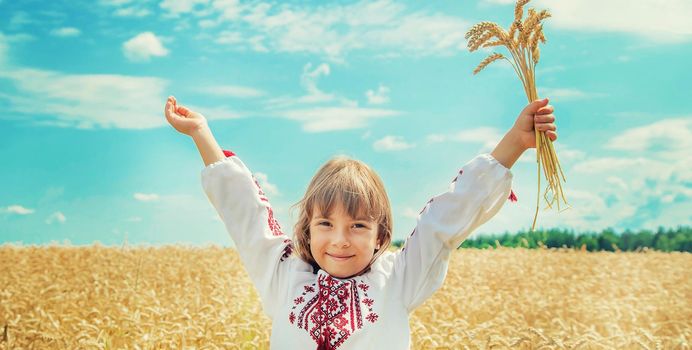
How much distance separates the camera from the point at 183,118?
325 centimetres

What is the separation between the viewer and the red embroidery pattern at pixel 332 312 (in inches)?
108

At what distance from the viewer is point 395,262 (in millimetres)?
2928

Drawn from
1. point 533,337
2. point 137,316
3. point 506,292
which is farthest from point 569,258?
point 137,316

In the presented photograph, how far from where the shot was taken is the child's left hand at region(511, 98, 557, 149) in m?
2.67

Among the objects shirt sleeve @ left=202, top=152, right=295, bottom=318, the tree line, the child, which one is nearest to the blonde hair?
the child

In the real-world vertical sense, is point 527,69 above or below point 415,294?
above

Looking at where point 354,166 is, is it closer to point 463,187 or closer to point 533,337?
point 463,187

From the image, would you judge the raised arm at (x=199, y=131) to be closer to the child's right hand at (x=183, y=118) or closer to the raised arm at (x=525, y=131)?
the child's right hand at (x=183, y=118)

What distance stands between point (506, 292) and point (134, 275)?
4026mm

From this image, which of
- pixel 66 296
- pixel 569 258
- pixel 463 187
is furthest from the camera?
pixel 569 258

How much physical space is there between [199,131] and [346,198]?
870mm

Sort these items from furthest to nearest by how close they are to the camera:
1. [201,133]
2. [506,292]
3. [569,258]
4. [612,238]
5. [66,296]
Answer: [612,238] → [569,258] → [506,292] → [66,296] → [201,133]

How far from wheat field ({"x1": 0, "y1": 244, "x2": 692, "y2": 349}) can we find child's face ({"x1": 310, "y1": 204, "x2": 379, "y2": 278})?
0.79 m

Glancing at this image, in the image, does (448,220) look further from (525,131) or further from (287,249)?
(287,249)
